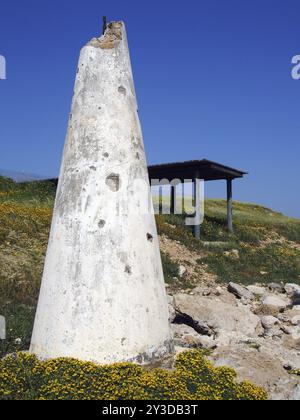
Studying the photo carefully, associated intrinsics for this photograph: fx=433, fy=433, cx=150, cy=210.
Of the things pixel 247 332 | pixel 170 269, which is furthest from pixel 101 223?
pixel 170 269

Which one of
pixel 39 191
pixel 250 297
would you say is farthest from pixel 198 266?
pixel 39 191

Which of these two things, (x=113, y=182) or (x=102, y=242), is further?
(x=113, y=182)

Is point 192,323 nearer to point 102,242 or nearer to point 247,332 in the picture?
point 247,332

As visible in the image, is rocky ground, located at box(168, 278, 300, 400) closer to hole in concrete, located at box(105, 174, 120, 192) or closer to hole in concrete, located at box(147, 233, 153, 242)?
hole in concrete, located at box(147, 233, 153, 242)

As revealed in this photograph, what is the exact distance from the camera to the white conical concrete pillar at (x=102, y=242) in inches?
197

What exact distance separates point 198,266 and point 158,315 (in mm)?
13052

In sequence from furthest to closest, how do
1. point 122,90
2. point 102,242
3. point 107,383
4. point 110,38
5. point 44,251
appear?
1. point 44,251
2. point 110,38
3. point 122,90
4. point 102,242
5. point 107,383

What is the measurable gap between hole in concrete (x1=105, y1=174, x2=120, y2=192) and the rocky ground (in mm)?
2513

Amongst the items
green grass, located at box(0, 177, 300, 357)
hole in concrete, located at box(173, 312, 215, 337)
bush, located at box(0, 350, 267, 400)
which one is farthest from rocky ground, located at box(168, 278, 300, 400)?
green grass, located at box(0, 177, 300, 357)

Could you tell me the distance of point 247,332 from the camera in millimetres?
9953

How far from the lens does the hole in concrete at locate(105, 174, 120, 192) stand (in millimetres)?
5328

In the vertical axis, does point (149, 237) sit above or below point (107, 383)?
above

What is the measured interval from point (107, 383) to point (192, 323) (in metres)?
5.60

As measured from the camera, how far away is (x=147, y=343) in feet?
17.0
